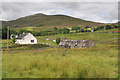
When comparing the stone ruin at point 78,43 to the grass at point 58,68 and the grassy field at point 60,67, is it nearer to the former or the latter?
the grassy field at point 60,67

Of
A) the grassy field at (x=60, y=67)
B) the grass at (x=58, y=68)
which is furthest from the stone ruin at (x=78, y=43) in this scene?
the grass at (x=58, y=68)

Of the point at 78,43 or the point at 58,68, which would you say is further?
the point at 78,43

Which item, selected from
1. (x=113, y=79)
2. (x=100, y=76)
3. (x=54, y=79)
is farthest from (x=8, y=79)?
(x=113, y=79)

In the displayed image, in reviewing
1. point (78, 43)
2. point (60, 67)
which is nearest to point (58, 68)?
point (60, 67)

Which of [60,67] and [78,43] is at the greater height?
[78,43]

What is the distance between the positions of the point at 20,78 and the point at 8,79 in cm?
55

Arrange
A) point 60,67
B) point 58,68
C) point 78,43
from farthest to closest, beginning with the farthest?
point 78,43
point 60,67
point 58,68

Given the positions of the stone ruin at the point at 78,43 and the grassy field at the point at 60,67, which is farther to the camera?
the stone ruin at the point at 78,43

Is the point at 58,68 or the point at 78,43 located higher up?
the point at 78,43

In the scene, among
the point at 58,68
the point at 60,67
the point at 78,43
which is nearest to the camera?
the point at 58,68

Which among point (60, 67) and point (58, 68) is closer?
point (58, 68)

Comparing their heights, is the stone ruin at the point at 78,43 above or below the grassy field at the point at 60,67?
above

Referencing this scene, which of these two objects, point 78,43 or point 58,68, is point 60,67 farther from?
point 78,43

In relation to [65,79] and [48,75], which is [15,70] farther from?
[65,79]
